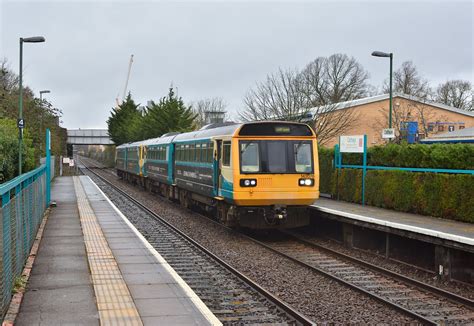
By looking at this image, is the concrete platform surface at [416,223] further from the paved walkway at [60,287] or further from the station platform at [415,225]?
the paved walkway at [60,287]

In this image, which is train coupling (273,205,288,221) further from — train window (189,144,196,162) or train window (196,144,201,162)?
train window (189,144,196,162)

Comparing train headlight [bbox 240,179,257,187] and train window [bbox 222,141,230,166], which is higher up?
train window [bbox 222,141,230,166]

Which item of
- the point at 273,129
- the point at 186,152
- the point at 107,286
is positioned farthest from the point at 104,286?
the point at 186,152

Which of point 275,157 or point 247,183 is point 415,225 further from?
point 247,183

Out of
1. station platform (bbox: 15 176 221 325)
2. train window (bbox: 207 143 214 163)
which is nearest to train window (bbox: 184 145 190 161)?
train window (bbox: 207 143 214 163)

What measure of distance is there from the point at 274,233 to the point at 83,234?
5398 mm

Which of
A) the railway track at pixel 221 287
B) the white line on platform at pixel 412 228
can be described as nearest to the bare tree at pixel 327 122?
the white line on platform at pixel 412 228

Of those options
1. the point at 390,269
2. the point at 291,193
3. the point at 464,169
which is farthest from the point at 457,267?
the point at 291,193

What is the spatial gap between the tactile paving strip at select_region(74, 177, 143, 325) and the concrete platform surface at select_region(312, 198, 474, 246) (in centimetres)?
545

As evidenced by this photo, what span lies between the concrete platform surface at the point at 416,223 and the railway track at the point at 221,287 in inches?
134

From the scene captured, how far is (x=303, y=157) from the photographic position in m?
14.2

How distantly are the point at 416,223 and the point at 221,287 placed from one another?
485 cm

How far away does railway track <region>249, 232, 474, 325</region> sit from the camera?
785cm

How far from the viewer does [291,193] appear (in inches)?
547
